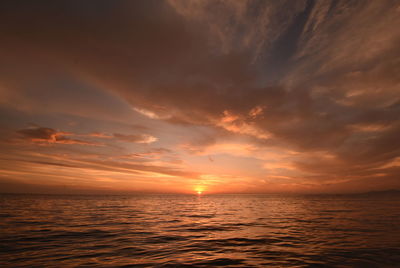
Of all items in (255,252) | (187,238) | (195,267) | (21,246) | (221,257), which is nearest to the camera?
(195,267)

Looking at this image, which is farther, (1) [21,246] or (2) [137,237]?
(2) [137,237]

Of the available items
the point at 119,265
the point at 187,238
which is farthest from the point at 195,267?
the point at 187,238

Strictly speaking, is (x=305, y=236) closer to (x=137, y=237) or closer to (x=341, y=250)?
(x=341, y=250)

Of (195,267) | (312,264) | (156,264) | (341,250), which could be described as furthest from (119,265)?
(341,250)

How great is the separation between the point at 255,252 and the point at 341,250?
5284mm

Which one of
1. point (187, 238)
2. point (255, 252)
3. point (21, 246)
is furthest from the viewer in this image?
point (187, 238)

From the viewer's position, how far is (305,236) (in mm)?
16031

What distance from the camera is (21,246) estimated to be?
1281cm

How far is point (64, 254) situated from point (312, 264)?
13353 mm

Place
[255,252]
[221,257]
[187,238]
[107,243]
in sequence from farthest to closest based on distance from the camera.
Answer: [187,238], [107,243], [255,252], [221,257]

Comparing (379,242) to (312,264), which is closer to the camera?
(312,264)

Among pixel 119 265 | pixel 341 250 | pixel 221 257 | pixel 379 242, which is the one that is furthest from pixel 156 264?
pixel 379 242

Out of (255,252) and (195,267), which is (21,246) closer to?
(195,267)

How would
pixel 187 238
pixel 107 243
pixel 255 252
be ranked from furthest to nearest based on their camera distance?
pixel 187 238
pixel 107 243
pixel 255 252
